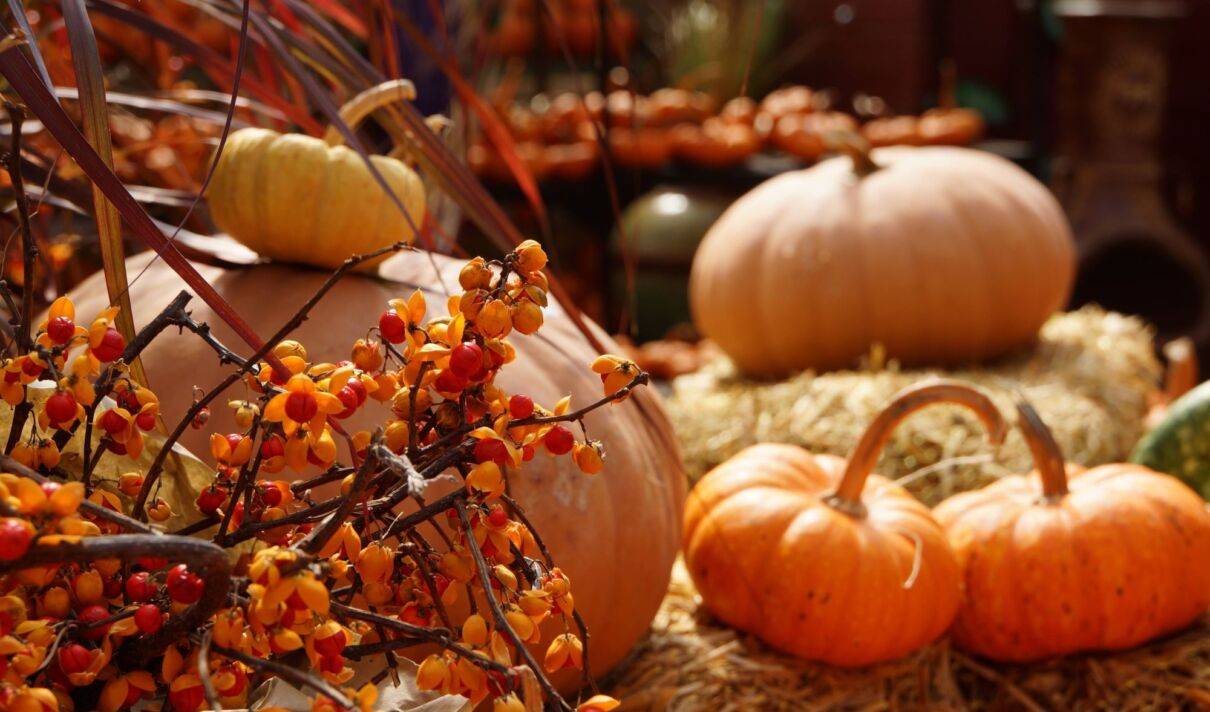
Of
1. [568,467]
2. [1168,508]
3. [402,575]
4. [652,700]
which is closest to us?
[402,575]

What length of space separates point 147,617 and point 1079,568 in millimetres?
1158

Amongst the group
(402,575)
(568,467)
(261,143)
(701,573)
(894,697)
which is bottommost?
(894,697)

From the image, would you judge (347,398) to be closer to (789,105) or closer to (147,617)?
(147,617)

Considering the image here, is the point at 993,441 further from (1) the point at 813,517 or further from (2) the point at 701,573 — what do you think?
(2) the point at 701,573

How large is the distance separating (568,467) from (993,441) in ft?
1.83

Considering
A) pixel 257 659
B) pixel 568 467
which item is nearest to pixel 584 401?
pixel 568 467

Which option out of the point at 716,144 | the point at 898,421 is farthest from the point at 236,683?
the point at 716,144

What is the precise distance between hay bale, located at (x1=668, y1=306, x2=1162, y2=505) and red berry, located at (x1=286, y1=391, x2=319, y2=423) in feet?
4.79

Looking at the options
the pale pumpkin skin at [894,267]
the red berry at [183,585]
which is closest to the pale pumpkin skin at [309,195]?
the red berry at [183,585]

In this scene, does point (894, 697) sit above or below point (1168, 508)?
below

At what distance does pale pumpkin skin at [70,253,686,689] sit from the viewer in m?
1.22

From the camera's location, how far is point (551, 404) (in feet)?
4.15

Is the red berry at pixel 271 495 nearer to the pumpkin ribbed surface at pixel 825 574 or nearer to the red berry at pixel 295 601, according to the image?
the red berry at pixel 295 601

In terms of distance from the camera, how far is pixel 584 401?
4.25 ft
